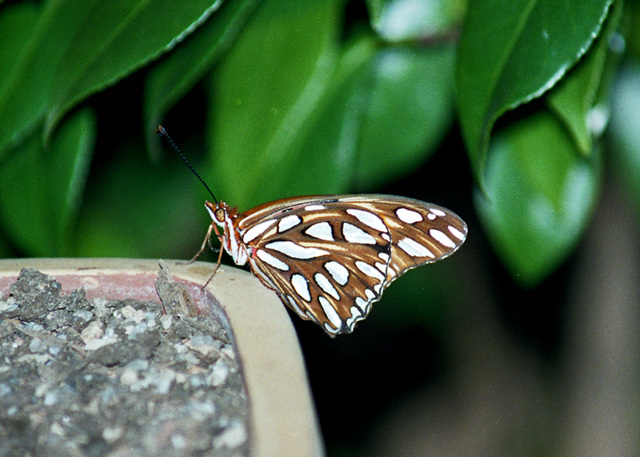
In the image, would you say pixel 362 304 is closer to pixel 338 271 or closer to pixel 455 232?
pixel 338 271

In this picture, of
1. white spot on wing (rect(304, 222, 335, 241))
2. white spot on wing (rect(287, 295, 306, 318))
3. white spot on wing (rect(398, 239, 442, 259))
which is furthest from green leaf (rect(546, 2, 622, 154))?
white spot on wing (rect(287, 295, 306, 318))

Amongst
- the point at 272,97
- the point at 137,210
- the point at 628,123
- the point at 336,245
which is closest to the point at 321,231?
the point at 336,245

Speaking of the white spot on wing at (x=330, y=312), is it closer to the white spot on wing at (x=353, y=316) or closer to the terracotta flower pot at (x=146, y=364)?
the white spot on wing at (x=353, y=316)

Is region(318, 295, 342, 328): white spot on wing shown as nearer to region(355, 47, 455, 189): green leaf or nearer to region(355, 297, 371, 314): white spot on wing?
region(355, 297, 371, 314): white spot on wing

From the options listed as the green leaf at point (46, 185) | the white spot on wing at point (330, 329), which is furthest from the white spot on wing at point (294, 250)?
the green leaf at point (46, 185)

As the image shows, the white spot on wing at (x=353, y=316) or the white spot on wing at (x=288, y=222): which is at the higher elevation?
the white spot on wing at (x=288, y=222)

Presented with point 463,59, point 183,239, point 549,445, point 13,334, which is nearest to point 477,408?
point 549,445
